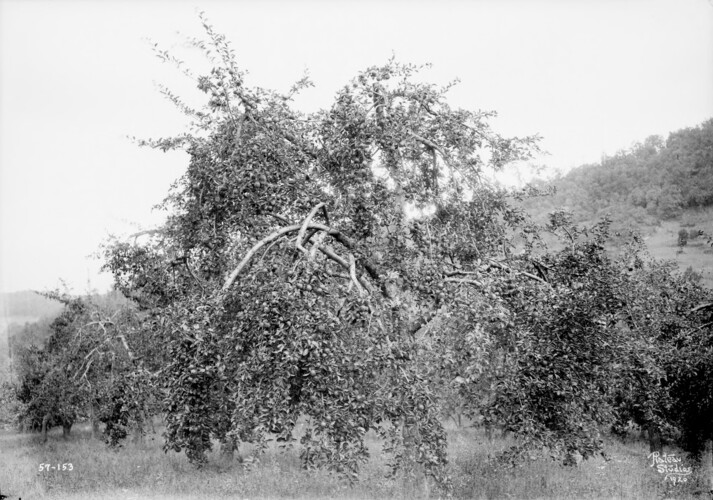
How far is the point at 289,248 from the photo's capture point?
6.88 m

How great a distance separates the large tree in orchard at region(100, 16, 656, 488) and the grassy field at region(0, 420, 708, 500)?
2.76 m

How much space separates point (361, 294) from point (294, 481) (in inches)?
347

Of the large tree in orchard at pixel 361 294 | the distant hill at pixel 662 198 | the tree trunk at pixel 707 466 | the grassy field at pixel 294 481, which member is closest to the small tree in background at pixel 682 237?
the distant hill at pixel 662 198

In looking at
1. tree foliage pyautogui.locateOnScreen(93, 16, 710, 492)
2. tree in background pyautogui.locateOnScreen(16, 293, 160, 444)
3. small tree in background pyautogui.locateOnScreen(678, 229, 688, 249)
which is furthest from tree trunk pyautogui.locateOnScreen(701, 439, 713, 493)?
small tree in background pyautogui.locateOnScreen(678, 229, 688, 249)

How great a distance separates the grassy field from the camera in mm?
11203

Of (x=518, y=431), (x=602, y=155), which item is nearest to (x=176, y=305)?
(x=518, y=431)

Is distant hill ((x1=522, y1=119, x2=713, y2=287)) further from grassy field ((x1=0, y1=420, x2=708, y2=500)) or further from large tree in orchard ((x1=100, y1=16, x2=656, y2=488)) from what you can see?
large tree in orchard ((x1=100, y1=16, x2=656, y2=488))

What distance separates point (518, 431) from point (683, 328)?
933cm

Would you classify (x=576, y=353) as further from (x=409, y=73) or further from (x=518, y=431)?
(x=409, y=73)

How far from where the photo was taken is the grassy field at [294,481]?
11203 millimetres

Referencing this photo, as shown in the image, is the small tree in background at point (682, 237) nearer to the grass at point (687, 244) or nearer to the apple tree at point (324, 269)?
the grass at point (687, 244)

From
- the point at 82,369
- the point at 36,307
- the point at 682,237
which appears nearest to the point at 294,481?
the point at 82,369
